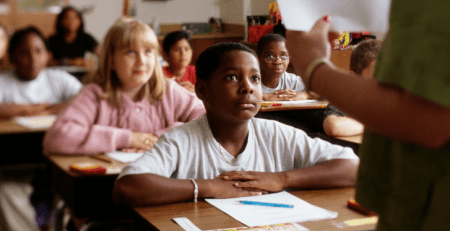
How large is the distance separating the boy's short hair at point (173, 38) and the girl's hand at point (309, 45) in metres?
0.66

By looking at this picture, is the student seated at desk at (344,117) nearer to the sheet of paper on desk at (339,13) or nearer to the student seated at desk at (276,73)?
the student seated at desk at (276,73)

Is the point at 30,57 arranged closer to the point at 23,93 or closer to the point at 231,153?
the point at 23,93

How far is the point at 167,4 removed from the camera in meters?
1.22

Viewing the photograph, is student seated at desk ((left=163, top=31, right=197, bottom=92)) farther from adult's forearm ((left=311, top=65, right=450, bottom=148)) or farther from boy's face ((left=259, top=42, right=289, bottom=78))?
adult's forearm ((left=311, top=65, right=450, bottom=148))

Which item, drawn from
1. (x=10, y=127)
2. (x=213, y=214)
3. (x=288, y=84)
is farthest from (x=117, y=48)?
(x=213, y=214)

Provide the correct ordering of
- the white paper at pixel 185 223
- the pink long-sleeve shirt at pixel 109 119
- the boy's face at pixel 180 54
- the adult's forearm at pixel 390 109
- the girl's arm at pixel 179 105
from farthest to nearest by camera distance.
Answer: the girl's arm at pixel 179 105, the pink long-sleeve shirt at pixel 109 119, the boy's face at pixel 180 54, the white paper at pixel 185 223, the adult's forearm at pixel 390 109

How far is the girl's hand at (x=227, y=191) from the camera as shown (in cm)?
90

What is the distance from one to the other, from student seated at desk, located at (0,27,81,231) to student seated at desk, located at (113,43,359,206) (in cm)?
24

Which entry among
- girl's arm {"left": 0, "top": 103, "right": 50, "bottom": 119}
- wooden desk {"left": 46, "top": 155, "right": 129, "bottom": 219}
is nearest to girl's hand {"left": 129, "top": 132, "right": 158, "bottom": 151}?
wooden desk {"left": 46, "top": 155, "right": 129, "bottom": 219}

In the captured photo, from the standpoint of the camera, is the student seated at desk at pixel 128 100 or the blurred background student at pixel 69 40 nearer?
the blurred background student at pixel 69 40

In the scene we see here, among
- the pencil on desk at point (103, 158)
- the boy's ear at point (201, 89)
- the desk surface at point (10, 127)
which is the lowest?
the pencil on desk at point (103, 158)

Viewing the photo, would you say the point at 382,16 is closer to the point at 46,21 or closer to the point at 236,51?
the point at 236,51

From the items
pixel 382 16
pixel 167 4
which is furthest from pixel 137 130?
pixel 382 16

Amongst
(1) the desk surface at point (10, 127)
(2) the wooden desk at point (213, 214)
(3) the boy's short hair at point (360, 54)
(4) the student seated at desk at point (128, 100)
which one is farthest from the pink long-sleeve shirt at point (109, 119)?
(3) the boy's short hair at point (360, 54)
